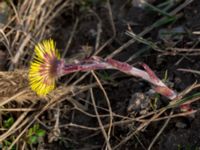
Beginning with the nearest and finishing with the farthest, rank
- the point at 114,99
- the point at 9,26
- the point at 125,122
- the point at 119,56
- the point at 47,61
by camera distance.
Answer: the point at 47,61 < the point at 125,122 < the point at 114,99 < the point at 119,56 < the point at 9,26

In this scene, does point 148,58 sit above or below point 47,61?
below

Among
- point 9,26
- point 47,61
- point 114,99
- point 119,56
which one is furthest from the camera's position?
point 9,26

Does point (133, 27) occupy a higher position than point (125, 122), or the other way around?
point (133, 27)

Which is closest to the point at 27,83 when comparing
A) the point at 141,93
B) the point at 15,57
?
the point at 15,57

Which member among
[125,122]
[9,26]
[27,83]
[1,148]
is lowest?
[125,122]

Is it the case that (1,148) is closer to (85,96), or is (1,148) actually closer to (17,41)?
(85,96)

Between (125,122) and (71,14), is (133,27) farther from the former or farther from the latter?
(125,122)

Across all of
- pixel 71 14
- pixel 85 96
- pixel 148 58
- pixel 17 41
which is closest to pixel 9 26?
pixel 17 41

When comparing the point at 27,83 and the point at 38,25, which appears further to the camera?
the point at 38,25

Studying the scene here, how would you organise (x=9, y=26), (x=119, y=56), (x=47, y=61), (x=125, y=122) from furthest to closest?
(x=9, y=26) → (x=119, y=56) → (x=125, y=122) → (x=47, y=61)
